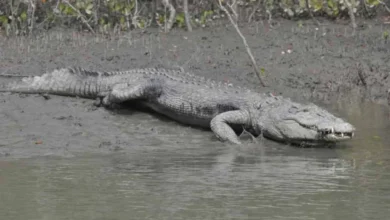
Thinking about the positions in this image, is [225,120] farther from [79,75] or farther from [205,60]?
[205,60]

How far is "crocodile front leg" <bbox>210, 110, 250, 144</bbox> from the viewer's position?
8.84 meters

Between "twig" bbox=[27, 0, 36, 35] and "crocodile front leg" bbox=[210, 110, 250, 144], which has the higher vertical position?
"twig" bbox=[27, 0, 36, 35]

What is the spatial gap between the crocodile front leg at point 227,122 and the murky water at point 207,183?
0.82 feet

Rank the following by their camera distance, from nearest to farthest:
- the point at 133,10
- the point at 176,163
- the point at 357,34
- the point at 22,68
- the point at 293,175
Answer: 1. the point at 293,175
2. the point at 176,163
3. the point at 22,68
4. the point at 357,34
5. the point at 133,10

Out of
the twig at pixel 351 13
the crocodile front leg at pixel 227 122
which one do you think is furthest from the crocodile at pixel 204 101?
the twig at pixel 351 13

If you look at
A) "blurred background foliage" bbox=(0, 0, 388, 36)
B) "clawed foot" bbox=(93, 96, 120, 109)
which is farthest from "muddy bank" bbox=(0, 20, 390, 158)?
"blurred background foliage" bbox=(0, 0, 388, 36)

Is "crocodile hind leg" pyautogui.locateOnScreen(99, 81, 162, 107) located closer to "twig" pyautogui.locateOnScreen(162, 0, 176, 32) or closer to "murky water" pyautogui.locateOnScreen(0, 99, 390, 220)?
"murky water" pyautogui.locateOnScreen(0, 99, 390, 220)

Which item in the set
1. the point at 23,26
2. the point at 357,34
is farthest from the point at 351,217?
the point at 23,26

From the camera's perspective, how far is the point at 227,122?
913cm

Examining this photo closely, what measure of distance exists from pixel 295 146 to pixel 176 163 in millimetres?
1676

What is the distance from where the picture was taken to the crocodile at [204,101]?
8.69 meters

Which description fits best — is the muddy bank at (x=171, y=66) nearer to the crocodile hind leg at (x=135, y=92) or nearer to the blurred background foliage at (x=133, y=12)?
the crocodile hind leg at (x=135, y=92)

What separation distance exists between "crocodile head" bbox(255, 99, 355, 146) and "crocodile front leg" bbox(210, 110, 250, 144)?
19 cm

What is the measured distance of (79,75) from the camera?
10.4 m
